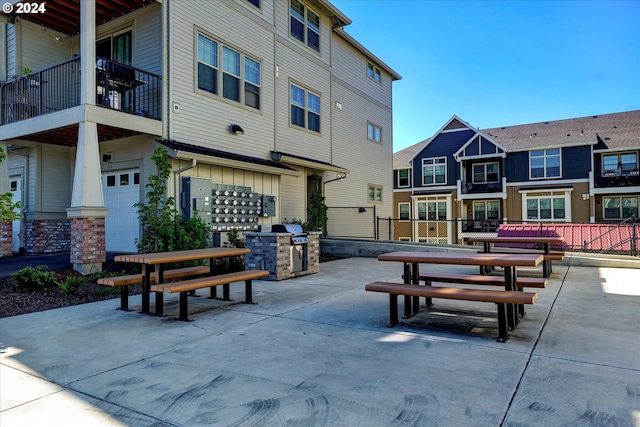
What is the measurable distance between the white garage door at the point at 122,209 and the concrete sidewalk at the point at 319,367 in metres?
4.69

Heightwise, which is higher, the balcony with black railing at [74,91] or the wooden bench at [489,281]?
the balcony with black railing at [74,91]

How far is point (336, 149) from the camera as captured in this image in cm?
1680

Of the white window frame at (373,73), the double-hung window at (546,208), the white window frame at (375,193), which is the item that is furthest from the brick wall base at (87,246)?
the double-hung window at (546,208)

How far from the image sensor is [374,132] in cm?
2005

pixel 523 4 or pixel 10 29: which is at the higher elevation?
pixel 523 4

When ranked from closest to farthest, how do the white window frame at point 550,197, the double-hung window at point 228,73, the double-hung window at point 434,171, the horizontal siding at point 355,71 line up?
the double-hung window at point 228,73 < the horizontal siding at point 355,71 < the white window frame at point 550,197 < the double-hung window at point 434,171

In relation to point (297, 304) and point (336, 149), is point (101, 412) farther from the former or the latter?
point (336, 149)

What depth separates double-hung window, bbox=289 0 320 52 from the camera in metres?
14.3

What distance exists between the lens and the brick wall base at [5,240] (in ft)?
34.0

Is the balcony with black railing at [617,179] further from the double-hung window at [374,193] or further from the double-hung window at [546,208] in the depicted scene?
the double-hung window at [374,193]

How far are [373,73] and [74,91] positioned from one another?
13496 mm

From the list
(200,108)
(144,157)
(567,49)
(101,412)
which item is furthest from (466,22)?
(101,412)

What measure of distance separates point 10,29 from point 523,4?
1927cm

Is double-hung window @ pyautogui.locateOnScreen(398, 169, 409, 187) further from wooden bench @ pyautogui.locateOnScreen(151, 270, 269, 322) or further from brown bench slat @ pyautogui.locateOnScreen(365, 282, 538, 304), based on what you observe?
brown bench slat @ pyautogui.locateOnScreen(365, 282, 538, 304)
